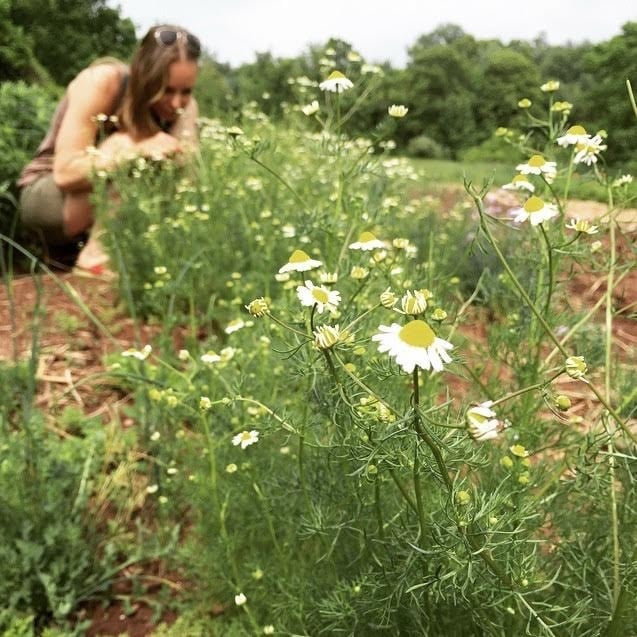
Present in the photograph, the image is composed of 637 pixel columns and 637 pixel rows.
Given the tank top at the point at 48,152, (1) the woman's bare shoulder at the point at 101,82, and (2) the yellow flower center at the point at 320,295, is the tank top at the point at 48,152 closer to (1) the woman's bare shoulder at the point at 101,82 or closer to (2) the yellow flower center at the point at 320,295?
(1) the woman's bare shoulder at the point at 101,82

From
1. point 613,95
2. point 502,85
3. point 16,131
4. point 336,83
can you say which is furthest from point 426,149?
point 336,83

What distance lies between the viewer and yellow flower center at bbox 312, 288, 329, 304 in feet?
2.28

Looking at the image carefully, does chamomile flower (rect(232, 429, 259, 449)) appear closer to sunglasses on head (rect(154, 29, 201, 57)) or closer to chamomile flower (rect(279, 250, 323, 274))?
chamomile flower (rect(279, 250, 323, 274))

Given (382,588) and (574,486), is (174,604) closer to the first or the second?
(382,588)

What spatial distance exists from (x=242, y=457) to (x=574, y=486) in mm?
647

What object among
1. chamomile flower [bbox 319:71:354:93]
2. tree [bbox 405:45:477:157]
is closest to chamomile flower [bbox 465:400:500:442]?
chamomile flower [bbox 319:71:354:93]

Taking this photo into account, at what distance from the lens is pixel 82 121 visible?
2.74 m

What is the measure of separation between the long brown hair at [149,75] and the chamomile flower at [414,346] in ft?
7.65

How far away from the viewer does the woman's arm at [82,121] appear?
108 inches

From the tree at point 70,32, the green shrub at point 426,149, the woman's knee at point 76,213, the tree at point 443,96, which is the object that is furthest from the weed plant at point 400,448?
the tree at point 443,96

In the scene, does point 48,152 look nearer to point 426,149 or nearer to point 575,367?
point 575,367

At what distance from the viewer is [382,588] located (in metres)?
0.93

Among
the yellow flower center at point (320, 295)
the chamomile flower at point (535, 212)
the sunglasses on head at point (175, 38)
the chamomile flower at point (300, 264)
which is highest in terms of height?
the sunglasses on head at point (175, 38)

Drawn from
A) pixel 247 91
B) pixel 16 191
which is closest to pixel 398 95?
pixel 247 91
